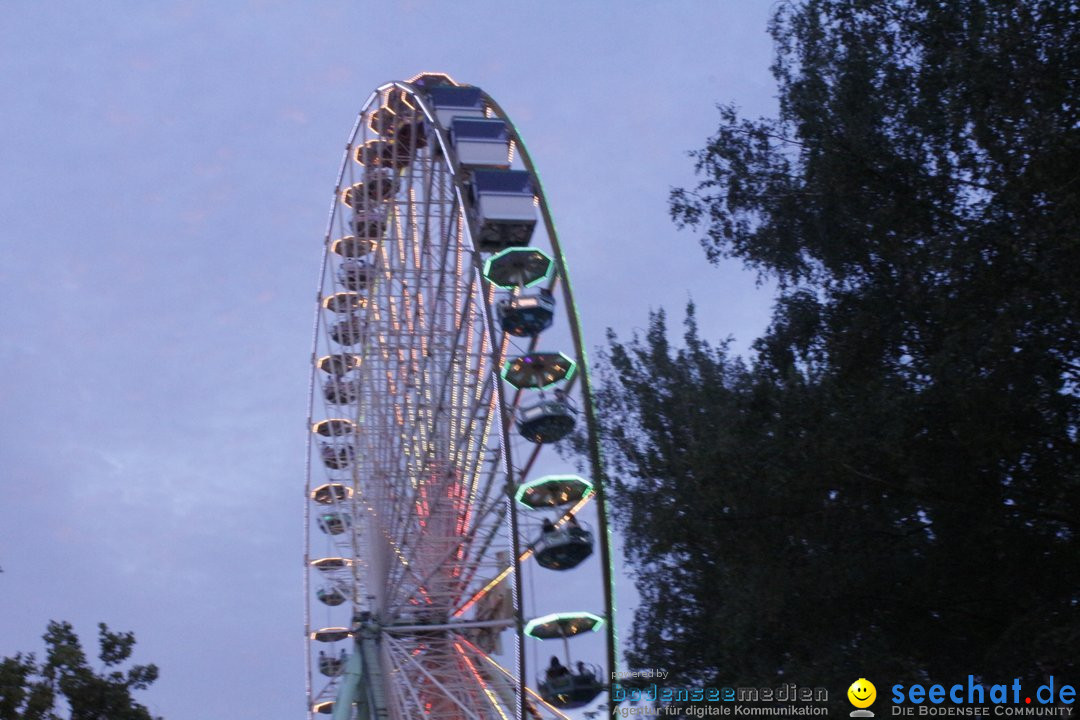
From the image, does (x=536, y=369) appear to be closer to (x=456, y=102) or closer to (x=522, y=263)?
(x=522, y=263)

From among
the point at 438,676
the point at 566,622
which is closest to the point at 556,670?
the point at 566,622

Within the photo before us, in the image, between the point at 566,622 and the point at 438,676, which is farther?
the point at 438,676

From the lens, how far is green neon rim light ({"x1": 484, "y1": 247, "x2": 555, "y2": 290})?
62.2ft

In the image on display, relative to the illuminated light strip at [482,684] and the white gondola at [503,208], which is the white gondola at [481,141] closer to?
the white gondola at [503,208]

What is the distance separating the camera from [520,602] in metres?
16.9

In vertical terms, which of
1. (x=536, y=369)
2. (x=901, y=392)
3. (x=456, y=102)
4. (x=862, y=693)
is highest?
(x=456, y=102)

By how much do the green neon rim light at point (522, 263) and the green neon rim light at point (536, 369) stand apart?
1139 mm

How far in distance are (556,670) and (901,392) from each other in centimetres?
730

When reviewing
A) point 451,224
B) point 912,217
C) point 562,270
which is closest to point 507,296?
point 562,270

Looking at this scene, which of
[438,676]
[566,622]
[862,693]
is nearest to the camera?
[862,693]

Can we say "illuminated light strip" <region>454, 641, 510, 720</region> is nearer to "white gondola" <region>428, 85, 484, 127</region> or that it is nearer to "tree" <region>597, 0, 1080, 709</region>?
"tree" <region>597, 0, 1080, 709</region>

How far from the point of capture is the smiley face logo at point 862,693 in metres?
12.5

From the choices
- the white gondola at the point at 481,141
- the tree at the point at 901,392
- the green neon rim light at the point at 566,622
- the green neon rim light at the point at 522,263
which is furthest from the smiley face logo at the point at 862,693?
the white gondola at the point at 481,141

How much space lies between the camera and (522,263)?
19047 millimetres
